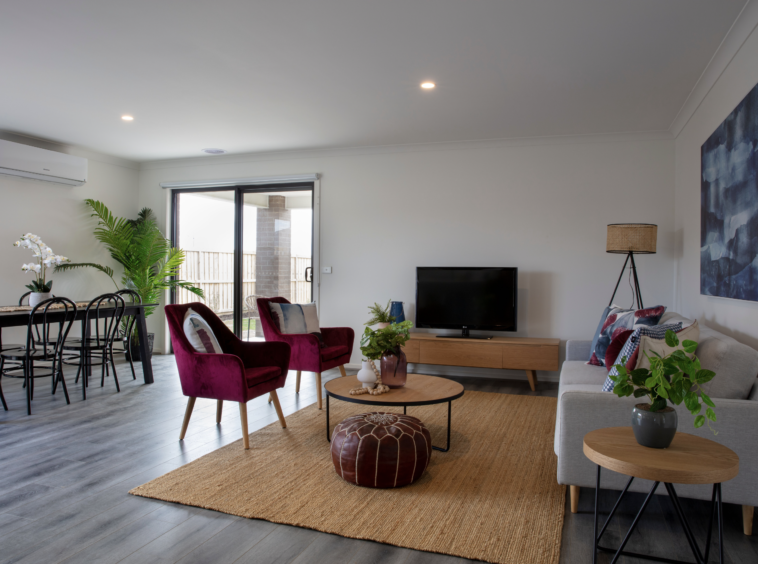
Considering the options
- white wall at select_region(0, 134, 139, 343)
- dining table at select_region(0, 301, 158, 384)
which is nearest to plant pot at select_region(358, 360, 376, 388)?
dining table at select_region(0, 301, 158, 384)

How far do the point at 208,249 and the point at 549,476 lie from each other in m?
5.23

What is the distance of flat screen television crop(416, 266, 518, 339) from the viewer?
17.0ft

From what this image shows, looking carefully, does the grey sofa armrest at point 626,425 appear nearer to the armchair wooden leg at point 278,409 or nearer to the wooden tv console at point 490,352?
the armchair wooden leg at point 278,409

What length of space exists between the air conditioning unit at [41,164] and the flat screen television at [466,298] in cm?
398

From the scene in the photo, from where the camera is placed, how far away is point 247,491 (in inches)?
99.6

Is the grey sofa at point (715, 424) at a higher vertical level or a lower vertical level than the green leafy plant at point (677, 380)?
lower

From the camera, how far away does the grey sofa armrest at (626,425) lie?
6.87 ft

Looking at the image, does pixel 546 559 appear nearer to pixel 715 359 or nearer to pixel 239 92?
pixel 715 359

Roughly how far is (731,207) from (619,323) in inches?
39.8

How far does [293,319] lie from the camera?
4.52 m

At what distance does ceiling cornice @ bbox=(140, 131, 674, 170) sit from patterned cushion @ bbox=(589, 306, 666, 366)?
1993 millimetres

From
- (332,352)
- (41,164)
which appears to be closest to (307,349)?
(332,352)

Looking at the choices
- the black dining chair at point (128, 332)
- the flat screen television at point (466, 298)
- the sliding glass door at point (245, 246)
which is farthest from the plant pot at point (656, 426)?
the sliding glass door at point (245, 246)

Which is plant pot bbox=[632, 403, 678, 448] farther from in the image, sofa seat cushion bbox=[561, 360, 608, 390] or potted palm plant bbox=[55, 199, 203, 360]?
potted palm plant bbox=[55, 199, 203, 360]
